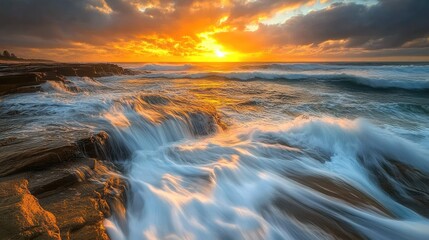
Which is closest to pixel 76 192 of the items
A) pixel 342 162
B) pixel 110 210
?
pixel 110 210

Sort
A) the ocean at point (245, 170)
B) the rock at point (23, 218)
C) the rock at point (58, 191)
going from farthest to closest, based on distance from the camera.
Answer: the ocean at point (245, 170) → the rock at point (58, 191) → the rock at point (23, 218)

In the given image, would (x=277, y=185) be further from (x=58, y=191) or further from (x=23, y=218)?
(x=23, y=218)

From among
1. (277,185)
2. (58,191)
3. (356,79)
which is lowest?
(277,185)

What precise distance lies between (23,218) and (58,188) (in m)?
0.80

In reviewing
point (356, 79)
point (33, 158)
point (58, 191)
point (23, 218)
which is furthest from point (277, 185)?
point (356, 79)

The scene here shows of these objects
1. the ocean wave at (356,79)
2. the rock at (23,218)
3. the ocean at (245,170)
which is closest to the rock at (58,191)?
the rock at (23,218)

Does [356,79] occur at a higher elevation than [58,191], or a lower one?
higher

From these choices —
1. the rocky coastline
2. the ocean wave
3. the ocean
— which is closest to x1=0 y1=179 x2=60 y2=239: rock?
the rocky coastline

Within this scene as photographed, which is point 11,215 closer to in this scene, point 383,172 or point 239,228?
point 239,228

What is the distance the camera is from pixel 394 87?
→ 57.9 feet

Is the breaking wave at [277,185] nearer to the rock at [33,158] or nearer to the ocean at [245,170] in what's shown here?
the ocean at [245,170]

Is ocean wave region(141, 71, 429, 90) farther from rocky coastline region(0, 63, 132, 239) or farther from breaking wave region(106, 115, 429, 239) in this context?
rocky coastline region(0, 63, 132, 239)

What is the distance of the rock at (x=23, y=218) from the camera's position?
164cm

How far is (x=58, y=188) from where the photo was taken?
2537 mm
